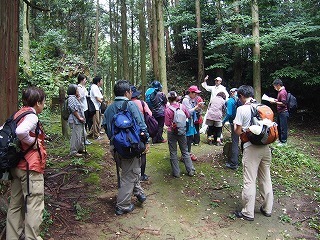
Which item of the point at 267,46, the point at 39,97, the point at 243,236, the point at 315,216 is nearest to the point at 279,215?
the point at 315,216

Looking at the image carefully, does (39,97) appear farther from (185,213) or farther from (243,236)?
(243,236)

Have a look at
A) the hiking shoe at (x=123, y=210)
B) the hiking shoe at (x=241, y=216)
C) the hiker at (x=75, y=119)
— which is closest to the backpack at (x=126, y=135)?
the hiking shoe at (x=123, y=210)

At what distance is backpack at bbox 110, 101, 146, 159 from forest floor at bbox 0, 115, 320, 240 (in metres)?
→ 1.13

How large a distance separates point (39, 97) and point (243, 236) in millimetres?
3565

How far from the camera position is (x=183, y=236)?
430cm

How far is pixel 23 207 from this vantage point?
3596mm

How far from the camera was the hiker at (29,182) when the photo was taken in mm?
3375

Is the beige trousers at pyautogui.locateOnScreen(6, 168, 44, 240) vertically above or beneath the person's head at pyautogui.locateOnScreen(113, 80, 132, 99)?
beneath

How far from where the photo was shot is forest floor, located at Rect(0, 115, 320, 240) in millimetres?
4348

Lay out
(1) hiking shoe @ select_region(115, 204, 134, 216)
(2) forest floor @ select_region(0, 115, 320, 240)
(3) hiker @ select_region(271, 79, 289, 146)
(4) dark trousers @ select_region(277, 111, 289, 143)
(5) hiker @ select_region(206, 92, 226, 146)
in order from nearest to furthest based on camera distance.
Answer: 1. (2) forest floor @ select_region(0, 115, 320, 240)
2. (1) hiking shoe @ select_region(115, 204, 134, 216)
3. (5) hiker @ select_region(206, 92, 226, 146)
4. (3) hiker @ select_region(271, 79, 289, 146)
5. (4) dark trousers @ select_region(277, 111, 289, 143)

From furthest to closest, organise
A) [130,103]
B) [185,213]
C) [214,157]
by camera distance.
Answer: [214,157], [185,213], [130,103]

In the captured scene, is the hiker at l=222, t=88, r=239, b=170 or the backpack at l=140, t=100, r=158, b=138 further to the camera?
the hiker at l=222, t=88, r=239, b=170

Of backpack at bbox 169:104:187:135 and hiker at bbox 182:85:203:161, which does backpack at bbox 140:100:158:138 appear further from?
hiker at bbox 182:85:203:161

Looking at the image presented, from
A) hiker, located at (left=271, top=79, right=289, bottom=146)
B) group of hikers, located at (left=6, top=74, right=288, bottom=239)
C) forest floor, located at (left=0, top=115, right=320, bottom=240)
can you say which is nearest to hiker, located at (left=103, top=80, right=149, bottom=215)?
group of hikers, located at (left=6, top=74, right=288, bottom=239)
